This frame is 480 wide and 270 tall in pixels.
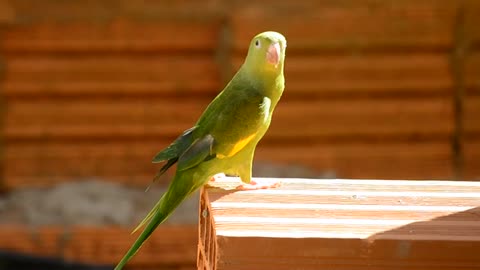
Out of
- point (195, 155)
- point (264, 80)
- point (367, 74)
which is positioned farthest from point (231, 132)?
point (367, 74)

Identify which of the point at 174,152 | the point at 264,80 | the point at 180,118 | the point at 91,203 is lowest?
the point at 91,203

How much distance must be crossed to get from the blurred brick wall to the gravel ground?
0.08m

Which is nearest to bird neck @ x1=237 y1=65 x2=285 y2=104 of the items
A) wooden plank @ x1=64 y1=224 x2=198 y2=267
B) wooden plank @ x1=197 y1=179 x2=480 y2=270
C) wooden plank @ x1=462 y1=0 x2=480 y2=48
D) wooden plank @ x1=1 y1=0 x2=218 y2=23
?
wooden plank @ x1=197 y1=179 x2=480 y2=270

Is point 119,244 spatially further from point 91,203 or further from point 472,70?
point 472,70

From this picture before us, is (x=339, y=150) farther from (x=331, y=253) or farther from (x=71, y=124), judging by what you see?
(x=331, y=253)

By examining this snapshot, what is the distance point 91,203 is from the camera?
723cm

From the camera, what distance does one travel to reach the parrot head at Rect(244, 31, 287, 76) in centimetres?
335

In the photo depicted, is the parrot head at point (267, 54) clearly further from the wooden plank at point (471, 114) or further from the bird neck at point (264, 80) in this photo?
the wooden plank at point (471, 114)

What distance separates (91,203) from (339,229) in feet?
16.5

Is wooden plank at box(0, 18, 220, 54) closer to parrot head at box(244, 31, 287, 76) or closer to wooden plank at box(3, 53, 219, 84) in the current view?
wooden plank at box(3, 53, 219, 84)

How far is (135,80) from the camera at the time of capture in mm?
7305

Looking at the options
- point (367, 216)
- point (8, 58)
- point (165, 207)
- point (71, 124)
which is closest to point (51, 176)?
point (71, 124)

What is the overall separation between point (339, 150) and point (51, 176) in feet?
6.55

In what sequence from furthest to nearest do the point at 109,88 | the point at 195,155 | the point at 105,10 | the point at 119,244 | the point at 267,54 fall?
the point at 109,88, the point at 105,10, the point at 119,244, the point at 267,54, the point at 195,155
